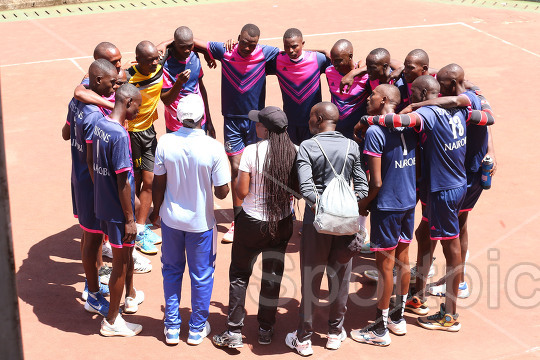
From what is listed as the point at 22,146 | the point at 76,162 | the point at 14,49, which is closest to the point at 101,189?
the point at 76,162

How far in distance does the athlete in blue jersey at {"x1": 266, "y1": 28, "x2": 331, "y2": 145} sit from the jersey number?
229 cm

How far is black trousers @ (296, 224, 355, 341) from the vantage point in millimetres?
6691

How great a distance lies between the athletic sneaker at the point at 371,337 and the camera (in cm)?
701

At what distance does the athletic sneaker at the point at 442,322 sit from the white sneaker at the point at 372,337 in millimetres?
457

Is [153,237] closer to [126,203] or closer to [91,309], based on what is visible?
[91,309]

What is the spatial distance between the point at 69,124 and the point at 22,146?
392cm

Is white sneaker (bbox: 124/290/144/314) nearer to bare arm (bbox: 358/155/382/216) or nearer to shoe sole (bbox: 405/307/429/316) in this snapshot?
bare arm (bbox: 358/155/382/216)

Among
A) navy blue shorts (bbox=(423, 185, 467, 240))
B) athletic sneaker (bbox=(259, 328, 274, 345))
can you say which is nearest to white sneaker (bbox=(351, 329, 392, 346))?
athletic sneaker (bbox=(259, 328, 274, 345))

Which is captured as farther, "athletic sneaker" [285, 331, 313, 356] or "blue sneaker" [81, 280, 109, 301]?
"blue sneaker" [81, 280, 109, 301]

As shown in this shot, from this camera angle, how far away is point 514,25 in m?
16.8

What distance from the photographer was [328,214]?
6367 mm

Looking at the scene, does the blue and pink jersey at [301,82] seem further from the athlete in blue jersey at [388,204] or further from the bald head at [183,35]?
the athlete in blue jersey at [388,204]

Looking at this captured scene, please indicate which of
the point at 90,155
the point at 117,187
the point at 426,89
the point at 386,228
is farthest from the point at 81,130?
the point at 426,89

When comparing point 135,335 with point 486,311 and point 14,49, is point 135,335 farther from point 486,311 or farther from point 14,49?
point 14,49
